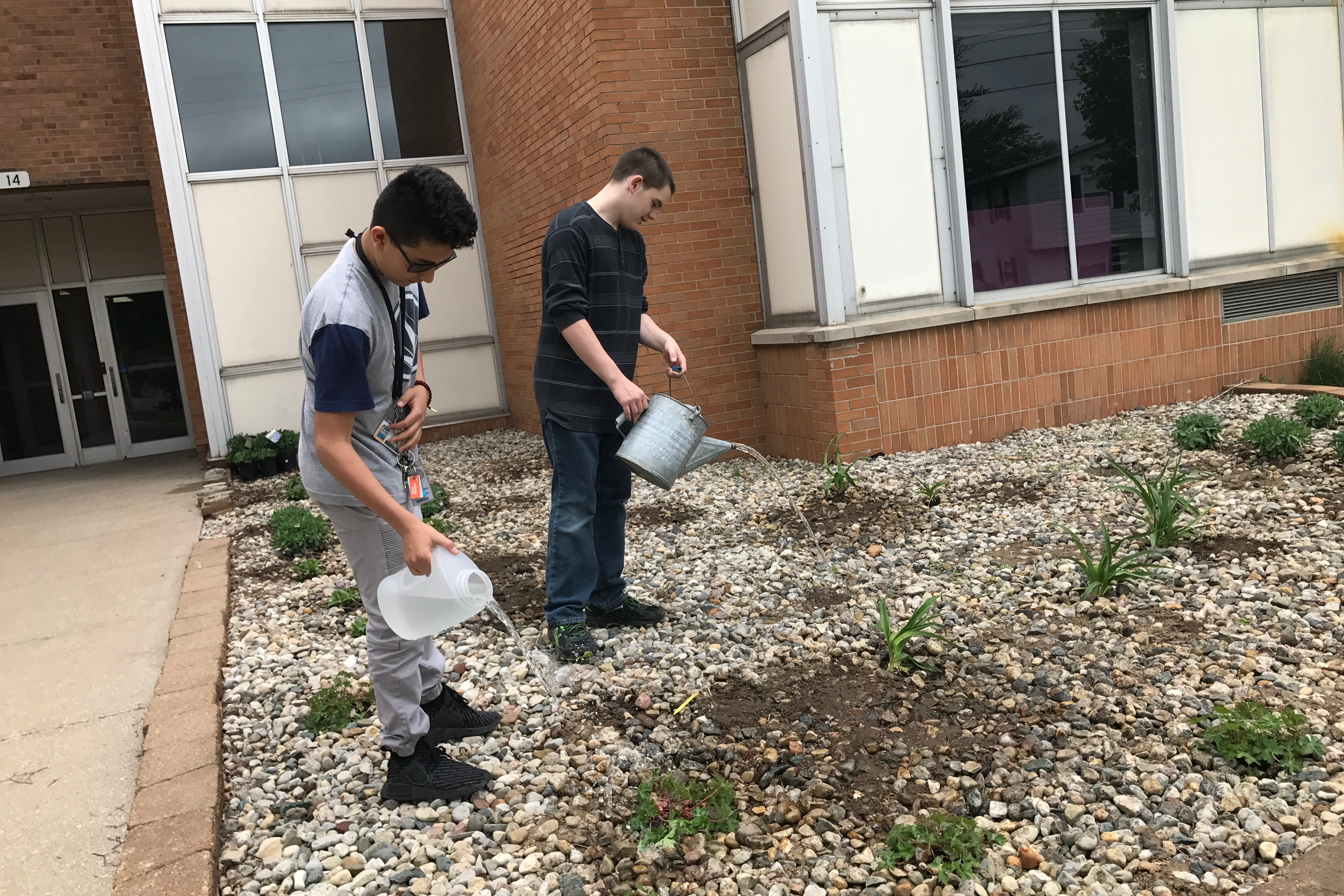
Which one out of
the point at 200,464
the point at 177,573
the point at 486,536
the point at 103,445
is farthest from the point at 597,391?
the point at 103,445

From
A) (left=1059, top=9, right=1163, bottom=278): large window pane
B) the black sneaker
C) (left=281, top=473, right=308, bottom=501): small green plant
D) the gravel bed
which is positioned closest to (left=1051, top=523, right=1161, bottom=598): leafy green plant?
the gravel bed

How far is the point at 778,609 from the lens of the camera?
382cm

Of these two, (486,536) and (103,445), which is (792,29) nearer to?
(486,536)

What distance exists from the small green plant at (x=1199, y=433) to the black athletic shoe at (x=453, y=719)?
14.8ft

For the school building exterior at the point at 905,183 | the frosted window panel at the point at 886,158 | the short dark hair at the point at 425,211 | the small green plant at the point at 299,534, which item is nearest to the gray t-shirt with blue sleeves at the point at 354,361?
the short dark hair at the point at 425,211

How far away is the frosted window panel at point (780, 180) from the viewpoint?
6227 mm

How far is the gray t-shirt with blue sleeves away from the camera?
2.20 meters

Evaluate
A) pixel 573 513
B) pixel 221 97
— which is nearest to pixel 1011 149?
pixel 573 513

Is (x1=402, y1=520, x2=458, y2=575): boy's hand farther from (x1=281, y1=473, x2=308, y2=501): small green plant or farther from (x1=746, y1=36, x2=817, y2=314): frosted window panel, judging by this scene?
(x1=281, y1=473, x2=308, y2=501): small green plant

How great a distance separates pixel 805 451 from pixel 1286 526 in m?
3.07

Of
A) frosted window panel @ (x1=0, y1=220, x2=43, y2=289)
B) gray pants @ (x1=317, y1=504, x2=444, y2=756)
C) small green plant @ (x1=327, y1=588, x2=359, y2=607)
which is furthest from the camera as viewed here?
frosted window panel @ (x1=0, y1=220, x2=43, y2=289)

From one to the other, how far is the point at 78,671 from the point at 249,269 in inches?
266

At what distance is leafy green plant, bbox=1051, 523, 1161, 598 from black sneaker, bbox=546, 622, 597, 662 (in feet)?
6.19

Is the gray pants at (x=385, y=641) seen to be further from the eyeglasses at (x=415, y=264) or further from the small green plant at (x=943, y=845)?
the small green plant at (x=943, y=845)
